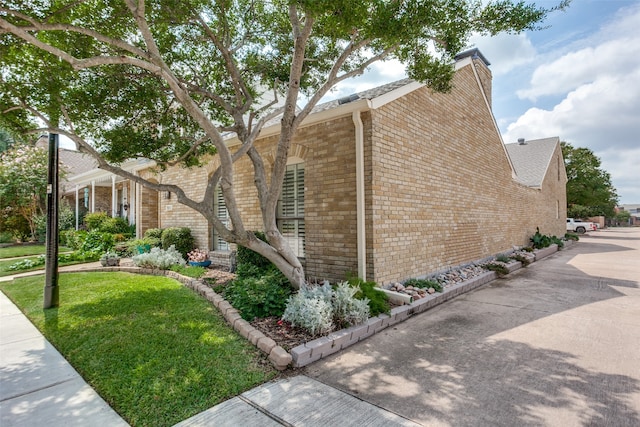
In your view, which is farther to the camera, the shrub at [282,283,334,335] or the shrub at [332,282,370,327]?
the shrub at [332,282,370,327]

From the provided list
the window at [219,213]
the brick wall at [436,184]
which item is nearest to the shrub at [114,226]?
the window at [219,213]

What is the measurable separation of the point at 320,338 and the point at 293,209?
12.6 feet

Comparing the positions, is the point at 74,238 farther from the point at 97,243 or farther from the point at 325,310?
the point at 325,310

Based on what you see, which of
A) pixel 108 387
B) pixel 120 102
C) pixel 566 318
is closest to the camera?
pixel 108 387

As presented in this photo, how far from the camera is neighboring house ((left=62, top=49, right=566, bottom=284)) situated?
575 centimetres

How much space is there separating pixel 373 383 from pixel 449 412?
2.47 ft

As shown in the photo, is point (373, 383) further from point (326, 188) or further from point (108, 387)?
point (326, 188)

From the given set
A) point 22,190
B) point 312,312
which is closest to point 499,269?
point 312,312

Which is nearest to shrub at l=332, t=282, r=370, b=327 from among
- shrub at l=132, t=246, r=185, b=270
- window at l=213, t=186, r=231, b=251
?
shrub at l=132, t=246, r=185, b=270

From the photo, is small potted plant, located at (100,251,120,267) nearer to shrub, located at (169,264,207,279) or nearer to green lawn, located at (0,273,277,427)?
shrub, located at (169,264,207,279)

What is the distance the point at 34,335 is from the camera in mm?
4328

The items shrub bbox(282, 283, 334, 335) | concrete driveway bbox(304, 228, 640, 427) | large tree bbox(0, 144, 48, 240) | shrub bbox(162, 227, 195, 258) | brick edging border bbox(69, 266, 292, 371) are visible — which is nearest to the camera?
concrete driveway bbox(304, 228, 640, 427)

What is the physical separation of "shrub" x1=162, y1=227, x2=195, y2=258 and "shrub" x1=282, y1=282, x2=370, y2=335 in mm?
6355

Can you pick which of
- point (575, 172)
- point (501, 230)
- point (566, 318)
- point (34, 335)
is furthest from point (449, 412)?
point (575, 172)
